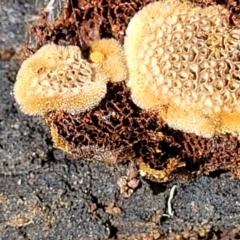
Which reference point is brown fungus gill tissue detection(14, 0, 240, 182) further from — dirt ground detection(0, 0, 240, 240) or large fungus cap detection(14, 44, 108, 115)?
dirt ground detection(0, 0, 240, 240)

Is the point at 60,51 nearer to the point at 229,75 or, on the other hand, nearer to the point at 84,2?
the point at 84,2

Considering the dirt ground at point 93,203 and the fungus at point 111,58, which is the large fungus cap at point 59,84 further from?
the dirt ground at point 93,203

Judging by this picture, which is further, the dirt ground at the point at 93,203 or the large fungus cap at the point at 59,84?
the dirt ground at the point at 93,203

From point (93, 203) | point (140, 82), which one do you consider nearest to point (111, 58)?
point (140, 82)

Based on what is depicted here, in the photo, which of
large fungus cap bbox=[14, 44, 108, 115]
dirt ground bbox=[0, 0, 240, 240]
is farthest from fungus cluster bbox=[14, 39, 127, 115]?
dirt ground bbox=[0, 0, 240, 240]

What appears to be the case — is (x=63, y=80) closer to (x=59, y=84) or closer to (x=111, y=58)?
(x=59, y=84)

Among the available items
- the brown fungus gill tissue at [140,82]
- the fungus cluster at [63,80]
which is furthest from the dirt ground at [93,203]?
the fungus cluster at [63,80]

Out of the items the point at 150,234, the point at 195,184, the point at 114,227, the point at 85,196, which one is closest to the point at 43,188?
the point at 85,196
